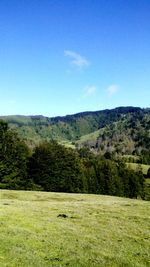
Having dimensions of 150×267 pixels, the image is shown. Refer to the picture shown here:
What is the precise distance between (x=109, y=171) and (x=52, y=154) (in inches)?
1352

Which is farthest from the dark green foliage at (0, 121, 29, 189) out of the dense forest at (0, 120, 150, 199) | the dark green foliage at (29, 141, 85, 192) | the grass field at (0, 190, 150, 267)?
the grass field at (0, 190, 150, 267)

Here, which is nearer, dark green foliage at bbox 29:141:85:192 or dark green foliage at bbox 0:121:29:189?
dark green foliage at bbox 0:121:29:189

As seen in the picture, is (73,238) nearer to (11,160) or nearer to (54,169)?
(11,160)

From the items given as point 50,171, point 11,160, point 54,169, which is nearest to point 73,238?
point 11,160

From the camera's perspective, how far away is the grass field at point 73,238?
26.2 m

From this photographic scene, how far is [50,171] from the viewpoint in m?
124

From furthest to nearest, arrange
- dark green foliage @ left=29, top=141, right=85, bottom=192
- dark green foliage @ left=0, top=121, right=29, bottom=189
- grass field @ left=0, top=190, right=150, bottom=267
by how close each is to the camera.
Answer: dark green foliage @ left=29, top=141, right=85, bottom=192, dark green foliage @ left=0, top=121, right=29, bottom=189, grass field @ left=0, top=190, right=150, bottom=267

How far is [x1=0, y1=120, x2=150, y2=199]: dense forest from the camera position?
113 m

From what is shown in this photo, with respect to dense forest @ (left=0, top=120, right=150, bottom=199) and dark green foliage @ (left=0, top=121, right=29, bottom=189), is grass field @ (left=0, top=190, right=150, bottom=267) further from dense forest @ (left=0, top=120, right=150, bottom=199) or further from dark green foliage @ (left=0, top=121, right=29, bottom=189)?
dense forest @ (left=0, top=120, right=150, bottom=199)

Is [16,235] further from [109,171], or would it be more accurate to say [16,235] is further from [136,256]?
[109,171]

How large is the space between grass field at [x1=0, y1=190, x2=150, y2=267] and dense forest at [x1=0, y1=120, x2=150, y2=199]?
64802mm

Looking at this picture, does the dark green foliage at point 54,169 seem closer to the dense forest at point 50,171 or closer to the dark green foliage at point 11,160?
the dense forest at point 50,171

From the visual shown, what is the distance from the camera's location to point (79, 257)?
2712cm

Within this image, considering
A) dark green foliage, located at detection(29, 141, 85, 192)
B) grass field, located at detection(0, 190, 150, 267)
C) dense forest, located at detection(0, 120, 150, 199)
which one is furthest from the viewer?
dark green foliage, located at detection(29, 141, 85, 192)
